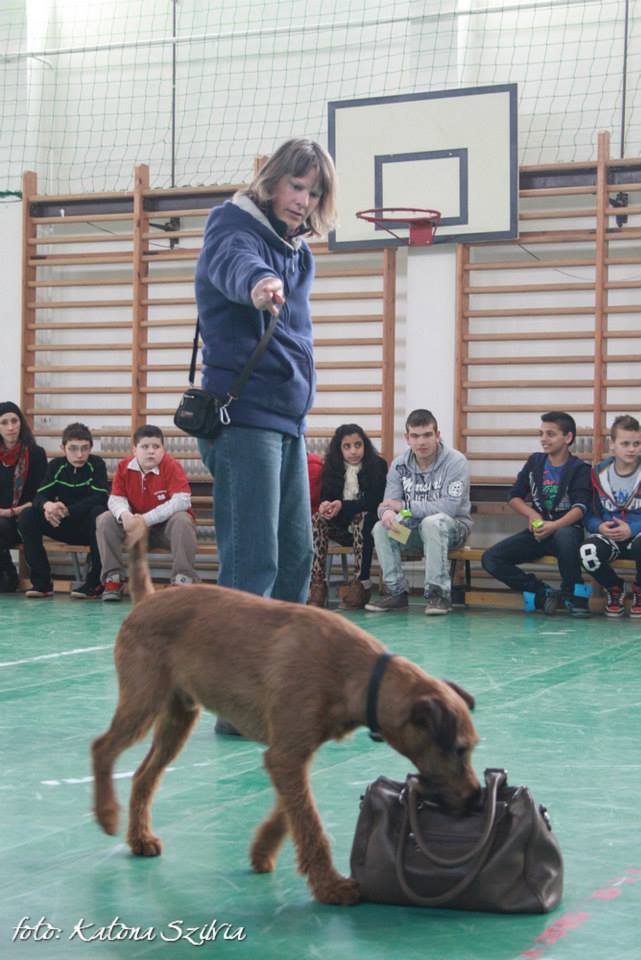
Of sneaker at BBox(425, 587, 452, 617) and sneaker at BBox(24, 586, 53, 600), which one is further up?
sneaker at BBox(425, 587, 452, 617)

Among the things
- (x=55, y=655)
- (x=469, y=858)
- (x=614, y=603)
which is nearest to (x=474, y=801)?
(x=469, y=858)

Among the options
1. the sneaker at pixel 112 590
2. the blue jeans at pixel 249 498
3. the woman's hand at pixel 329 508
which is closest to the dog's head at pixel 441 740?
the blue jeans at pixel 249 498

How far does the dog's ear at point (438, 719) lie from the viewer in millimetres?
2309

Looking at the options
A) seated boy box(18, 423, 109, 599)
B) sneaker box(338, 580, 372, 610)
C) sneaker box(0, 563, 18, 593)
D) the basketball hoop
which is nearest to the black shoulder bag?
sneaker box(338, 580, 372, 610)

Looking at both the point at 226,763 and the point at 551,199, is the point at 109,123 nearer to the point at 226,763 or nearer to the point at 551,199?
the point at 551,199

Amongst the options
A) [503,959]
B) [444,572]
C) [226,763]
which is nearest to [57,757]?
[226,763]

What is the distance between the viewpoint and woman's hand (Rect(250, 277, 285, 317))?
11.0 ft

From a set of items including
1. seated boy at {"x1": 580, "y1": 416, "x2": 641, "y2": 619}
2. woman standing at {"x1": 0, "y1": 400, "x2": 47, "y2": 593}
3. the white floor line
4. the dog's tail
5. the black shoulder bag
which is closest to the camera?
the dog's tail

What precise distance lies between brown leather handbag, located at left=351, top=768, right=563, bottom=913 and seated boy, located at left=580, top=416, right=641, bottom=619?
18.6 ft

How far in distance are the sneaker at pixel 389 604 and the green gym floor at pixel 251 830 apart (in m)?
2.53

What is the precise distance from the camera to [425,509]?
838 centimetres

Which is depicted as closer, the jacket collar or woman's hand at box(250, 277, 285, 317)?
woman's hand at box(250, 277, 285, 317)

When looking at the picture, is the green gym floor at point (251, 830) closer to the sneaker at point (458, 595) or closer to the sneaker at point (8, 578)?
the sneaker at point (458, 595)

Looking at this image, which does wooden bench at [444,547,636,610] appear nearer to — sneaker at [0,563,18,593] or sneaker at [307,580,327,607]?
sneaker at [307,580,327,607]
